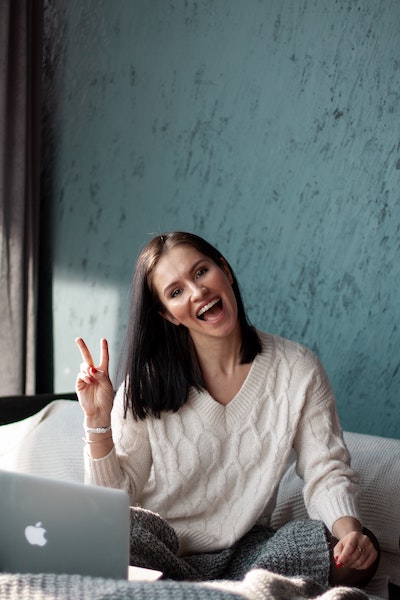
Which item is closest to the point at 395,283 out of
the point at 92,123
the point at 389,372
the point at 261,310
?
the point at 389,372

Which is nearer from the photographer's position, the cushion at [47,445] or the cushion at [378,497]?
the cushion at [378,497]

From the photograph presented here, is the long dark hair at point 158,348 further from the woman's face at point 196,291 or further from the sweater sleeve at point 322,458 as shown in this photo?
the sweater sleeve at point 322,458

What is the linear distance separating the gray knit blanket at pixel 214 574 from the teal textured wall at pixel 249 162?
37.6 inches

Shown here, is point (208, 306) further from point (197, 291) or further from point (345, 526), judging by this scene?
point (345, 526)

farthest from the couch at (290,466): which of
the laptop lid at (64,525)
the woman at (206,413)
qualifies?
the laptop lid at (64,525)

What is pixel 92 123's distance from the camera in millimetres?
3615

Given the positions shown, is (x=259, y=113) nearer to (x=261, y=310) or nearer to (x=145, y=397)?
(x=261, y=310)

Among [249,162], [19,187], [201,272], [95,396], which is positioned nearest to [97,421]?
[95,396]

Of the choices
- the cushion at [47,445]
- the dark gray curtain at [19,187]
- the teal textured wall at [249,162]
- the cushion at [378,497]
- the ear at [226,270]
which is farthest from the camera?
the dark gray curtain at [19,187]

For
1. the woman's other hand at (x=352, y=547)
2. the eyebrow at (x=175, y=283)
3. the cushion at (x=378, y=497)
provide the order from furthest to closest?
the cushion at (x=378, y=497)
the eyebrow at (x=175, y=283)
the woman's other hand at (x=352, y=547)

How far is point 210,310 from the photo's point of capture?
2186 mm

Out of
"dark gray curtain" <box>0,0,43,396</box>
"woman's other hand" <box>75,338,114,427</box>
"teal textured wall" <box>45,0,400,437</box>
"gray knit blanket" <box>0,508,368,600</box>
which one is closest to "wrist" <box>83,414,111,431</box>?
"woman's other hand" <box>75,338,114,427</box>

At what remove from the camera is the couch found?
242cm

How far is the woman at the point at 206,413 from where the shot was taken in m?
2.18
